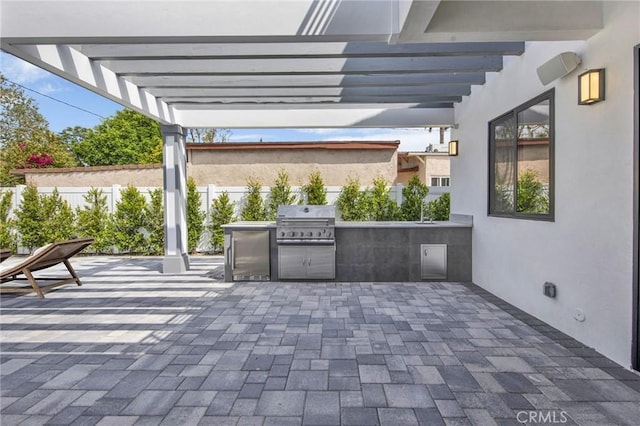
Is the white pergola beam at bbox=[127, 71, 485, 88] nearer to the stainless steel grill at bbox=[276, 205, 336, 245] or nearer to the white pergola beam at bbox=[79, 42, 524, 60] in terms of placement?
the white pergola beam at bbox=[79, 42, 524, 60]

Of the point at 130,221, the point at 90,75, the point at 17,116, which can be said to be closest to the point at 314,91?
the point at 90,75

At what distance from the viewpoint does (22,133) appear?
1808 centimetres

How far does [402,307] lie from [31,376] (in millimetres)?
3670

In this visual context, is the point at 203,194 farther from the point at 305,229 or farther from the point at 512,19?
the point at 512,19

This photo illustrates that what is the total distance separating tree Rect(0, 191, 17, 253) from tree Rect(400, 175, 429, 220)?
946cm

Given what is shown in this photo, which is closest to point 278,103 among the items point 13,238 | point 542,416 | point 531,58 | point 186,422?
point 531,58

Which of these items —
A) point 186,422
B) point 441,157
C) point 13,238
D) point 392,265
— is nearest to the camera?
point 186,422

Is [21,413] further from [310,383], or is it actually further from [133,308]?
[133,308]

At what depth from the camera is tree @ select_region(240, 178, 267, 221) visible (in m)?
8.55

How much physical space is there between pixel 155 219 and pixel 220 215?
5.14ft

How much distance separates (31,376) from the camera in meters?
2.61

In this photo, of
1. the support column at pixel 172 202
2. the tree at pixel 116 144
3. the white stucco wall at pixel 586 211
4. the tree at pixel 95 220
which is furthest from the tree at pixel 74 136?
the white stucco wall at pixel 586 211

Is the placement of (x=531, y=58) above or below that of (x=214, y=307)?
above

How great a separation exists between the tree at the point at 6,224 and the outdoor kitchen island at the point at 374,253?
6426mm
